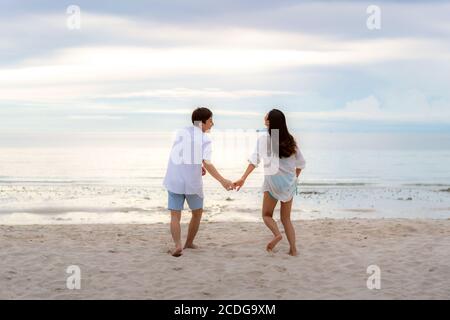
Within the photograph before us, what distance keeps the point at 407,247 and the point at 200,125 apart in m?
3.96

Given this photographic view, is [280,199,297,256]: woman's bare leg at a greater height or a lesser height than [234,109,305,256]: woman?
lesser

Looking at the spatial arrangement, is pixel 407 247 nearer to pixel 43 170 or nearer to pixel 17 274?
pixel 17 274

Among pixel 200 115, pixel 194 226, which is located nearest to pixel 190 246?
pixel 194 226

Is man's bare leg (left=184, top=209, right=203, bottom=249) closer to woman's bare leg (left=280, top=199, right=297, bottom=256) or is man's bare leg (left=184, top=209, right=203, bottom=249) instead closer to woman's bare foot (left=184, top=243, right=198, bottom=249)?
woman's bare foot (left=184, top=243, right=198, bottom=249)

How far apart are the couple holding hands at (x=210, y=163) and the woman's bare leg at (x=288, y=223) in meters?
0.01

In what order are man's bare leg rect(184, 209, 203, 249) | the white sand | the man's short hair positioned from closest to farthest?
1. the white sand
2. the man's short hair
3. man's bare leg rect(184, 209, 203, 249)

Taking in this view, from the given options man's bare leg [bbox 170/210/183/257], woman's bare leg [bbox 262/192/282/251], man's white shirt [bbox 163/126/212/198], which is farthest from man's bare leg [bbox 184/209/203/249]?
woman's bare leg [bbox 262/192/282/251]

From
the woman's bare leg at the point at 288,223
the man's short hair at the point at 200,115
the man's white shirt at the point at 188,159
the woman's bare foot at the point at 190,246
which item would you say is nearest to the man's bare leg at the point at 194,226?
the woman's bare foot at the point at 190,246

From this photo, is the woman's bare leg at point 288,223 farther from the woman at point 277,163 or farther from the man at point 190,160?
the man at point 190,160

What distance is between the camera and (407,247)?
9195mm

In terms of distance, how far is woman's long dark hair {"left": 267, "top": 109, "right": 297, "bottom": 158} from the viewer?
7.94m

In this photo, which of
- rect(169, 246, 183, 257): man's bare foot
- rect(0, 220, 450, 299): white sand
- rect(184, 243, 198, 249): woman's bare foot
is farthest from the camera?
rect(184, 243, 198, 249): woman's bare foot

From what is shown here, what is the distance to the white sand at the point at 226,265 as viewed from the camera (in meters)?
6.90
